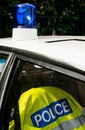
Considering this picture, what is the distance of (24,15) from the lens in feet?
9.34

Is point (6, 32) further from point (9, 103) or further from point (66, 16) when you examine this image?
point (9, 103)

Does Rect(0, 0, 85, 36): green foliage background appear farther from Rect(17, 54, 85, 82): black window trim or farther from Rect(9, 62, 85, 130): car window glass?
Rect(17, 54, 85, 82): black window trim

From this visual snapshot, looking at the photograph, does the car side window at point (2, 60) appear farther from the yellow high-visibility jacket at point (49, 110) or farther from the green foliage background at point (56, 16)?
the green foliage background at point (56, 16)

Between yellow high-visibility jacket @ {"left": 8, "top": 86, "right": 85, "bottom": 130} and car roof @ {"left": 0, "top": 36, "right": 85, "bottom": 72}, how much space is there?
235 millimetres

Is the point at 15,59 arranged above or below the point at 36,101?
above

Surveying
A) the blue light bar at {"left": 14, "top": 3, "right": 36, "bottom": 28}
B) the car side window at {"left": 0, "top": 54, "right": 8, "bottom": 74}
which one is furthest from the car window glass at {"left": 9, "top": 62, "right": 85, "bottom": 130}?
the blue light bar at {"left": 14, "top": 3, "right": 36, "bottom": 28}

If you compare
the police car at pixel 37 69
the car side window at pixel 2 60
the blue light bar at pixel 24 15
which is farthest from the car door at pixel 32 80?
the blue light bar at pixel 24 15

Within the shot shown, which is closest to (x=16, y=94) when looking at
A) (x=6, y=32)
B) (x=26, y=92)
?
(x=26, y=92)

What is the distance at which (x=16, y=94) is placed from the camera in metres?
2.47

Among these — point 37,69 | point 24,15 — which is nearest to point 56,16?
point 24,15

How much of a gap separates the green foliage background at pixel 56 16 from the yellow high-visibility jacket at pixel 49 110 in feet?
24.0

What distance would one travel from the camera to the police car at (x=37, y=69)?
84.9 inches

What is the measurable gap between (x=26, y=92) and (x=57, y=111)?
9.9 inches

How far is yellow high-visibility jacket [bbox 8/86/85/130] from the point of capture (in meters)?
2.29
